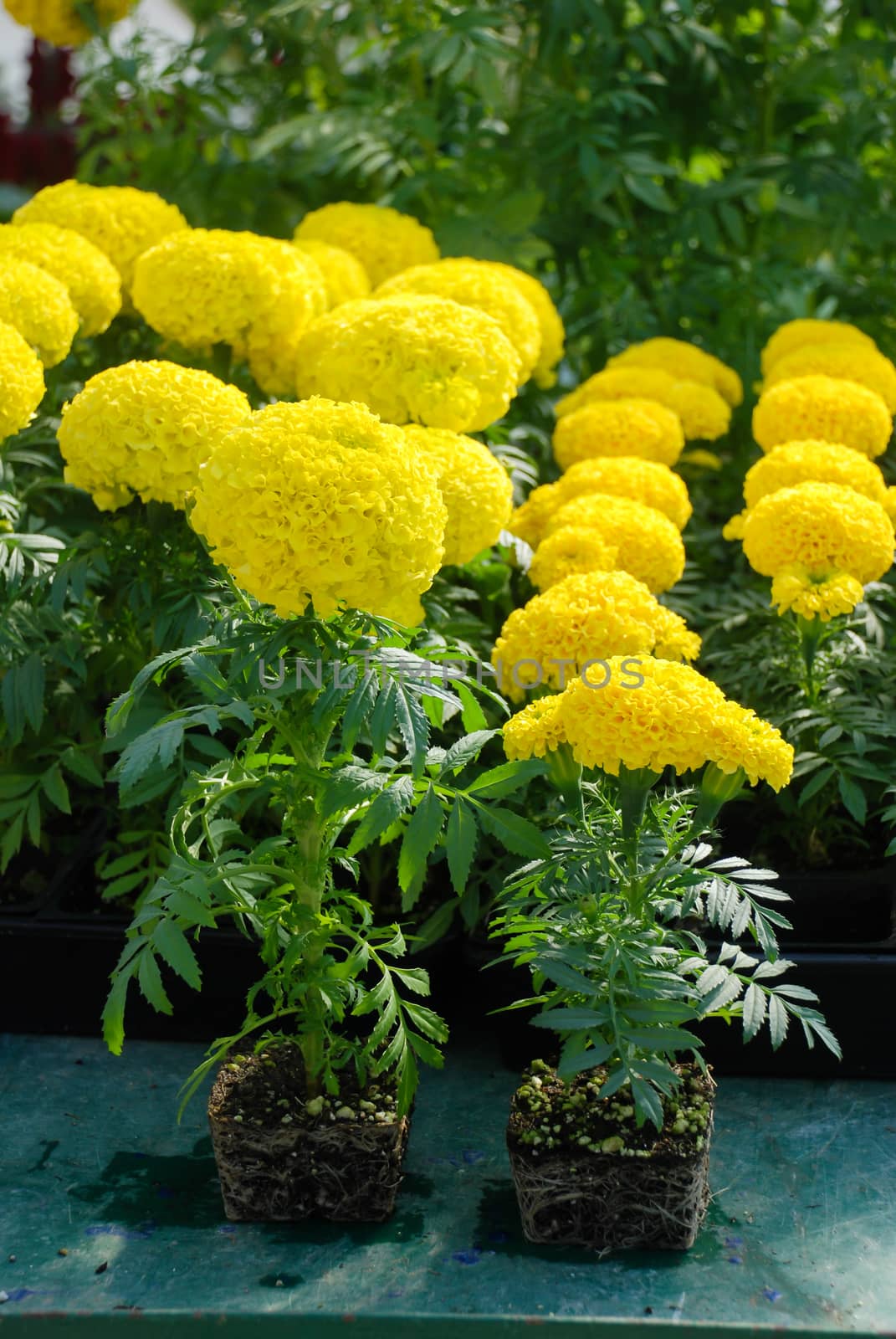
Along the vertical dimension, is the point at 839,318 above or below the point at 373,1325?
above

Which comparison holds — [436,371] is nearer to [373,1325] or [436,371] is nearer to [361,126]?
[373,1325]

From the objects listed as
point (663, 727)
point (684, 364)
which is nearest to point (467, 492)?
point (663, 727)

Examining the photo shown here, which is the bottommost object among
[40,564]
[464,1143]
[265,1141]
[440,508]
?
[464,1143]

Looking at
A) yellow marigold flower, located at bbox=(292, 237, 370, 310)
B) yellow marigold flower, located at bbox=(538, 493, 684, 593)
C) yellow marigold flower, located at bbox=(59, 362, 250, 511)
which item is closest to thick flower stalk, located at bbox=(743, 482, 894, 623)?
yellow marigold flower, located at bbox=(538, 493, 684, 593)

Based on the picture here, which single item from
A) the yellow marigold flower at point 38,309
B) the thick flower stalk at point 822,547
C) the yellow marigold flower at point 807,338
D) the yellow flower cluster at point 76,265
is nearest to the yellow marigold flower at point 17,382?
the yellow marigold flower at point 38,309

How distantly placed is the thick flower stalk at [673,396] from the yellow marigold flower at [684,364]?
161mm

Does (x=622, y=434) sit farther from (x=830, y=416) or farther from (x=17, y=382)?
(x=17, y=382)

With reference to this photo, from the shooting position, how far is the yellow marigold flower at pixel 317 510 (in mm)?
1960

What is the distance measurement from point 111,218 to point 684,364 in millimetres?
1504

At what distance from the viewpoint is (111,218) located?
356 centimetres

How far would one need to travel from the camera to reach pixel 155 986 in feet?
6.99

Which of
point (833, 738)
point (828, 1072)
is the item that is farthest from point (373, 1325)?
point (833, 738)

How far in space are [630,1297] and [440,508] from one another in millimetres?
1177

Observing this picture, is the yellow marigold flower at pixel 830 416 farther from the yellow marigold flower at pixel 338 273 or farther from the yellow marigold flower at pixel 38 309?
the yellow marigold flower at pixel 38 309
